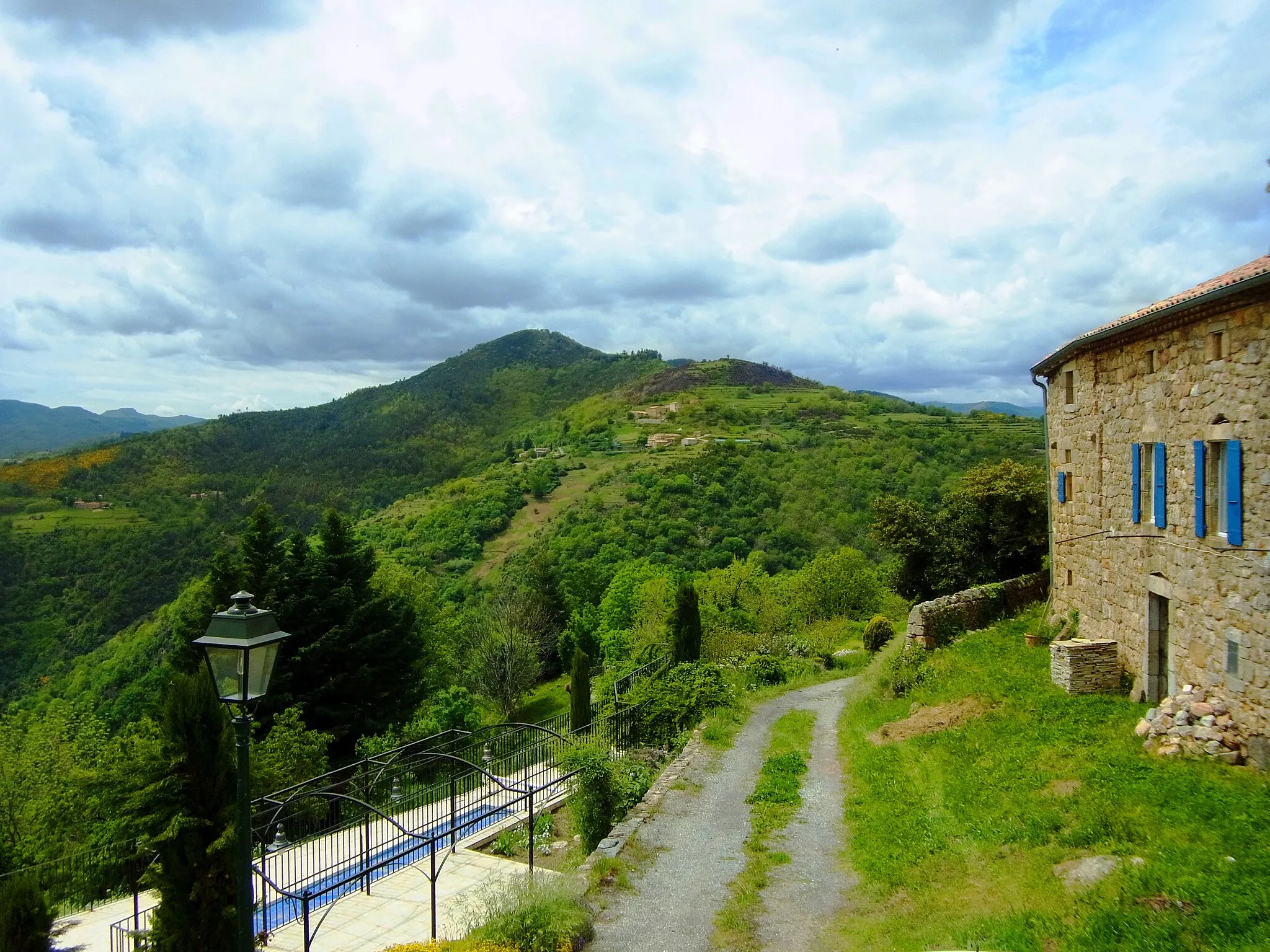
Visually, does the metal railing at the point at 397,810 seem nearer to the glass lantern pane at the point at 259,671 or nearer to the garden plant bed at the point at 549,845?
the garden plant bed at the point at 549,845

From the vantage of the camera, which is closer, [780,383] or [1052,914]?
[1052,914]

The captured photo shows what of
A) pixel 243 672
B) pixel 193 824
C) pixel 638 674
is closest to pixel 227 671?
pixel 243 672

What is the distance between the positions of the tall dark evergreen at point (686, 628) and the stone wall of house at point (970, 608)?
7.11m

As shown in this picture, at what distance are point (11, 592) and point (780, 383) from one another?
303 feet

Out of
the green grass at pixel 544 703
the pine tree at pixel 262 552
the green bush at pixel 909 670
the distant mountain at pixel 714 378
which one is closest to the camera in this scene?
the green bush at pixel 909 670

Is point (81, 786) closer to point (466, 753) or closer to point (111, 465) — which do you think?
point (466, 753)

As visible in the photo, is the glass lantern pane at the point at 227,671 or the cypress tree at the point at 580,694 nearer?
the glass lantern pane at the point at 227,671

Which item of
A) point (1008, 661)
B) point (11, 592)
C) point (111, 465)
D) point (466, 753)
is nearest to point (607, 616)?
point (466, 753)

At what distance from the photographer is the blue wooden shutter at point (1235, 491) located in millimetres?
8812

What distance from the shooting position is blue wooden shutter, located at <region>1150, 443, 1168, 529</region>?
10.9 meters

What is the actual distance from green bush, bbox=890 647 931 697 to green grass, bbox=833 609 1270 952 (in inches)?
123

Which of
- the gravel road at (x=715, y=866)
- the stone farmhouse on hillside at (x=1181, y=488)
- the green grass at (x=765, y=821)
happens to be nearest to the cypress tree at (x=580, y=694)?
the green grass at (x=765, y=821)

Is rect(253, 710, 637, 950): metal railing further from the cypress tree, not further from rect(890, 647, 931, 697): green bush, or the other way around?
rect(890, 647, 931, 697): green bush

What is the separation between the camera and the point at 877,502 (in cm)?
2458
